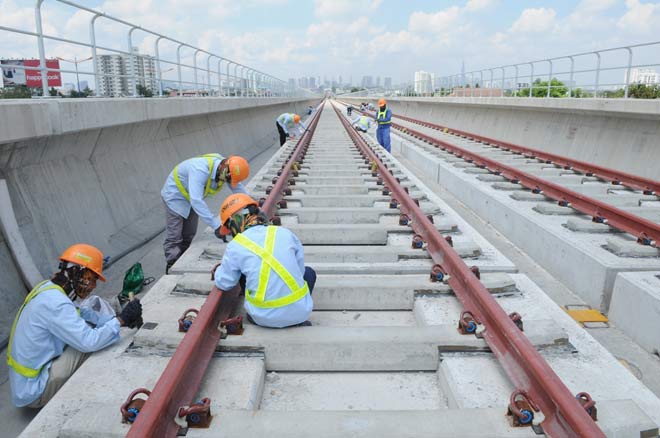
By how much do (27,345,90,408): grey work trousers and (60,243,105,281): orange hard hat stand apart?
1.86 feet

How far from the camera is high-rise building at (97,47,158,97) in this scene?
7.13m

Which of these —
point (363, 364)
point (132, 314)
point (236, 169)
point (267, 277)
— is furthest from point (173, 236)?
point (363, 364)

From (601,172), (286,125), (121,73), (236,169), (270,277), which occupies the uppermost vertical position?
(121,73)

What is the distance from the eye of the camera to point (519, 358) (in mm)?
2826

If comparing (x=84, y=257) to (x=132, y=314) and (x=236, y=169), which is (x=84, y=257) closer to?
(x=132, y=314)

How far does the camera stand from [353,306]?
4.16 m

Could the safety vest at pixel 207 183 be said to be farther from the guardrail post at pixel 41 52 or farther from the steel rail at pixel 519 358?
the steel rail at pixel 519 358

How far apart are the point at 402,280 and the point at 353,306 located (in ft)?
1.58

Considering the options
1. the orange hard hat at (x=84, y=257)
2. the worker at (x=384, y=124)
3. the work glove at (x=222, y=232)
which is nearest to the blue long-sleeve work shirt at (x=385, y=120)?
the worker at (x=384, y=124)

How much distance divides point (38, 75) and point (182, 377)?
4343 millimetres

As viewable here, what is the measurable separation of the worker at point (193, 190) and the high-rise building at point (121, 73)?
224cm

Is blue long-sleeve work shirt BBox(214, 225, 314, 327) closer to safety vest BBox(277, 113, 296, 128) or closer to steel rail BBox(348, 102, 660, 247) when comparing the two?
steel rail BBox(348, 102, 660, 247)

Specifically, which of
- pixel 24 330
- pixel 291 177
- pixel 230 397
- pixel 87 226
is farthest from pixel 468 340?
pixel 291 177

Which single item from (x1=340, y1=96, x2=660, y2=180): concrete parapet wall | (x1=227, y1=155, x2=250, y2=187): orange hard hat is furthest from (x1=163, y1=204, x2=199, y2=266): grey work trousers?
(x1=340, y1=96, x2=660, y2=180): concrete parapet wall
